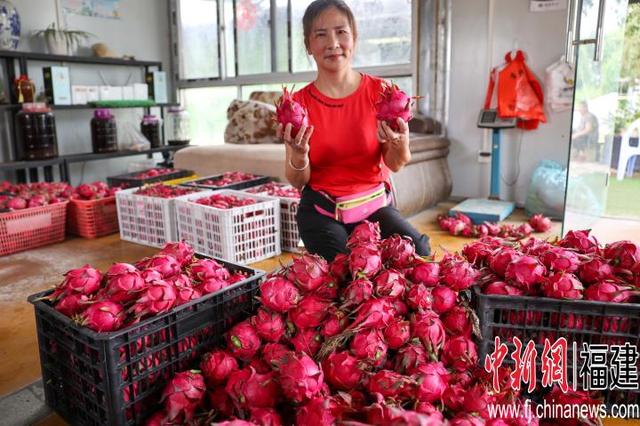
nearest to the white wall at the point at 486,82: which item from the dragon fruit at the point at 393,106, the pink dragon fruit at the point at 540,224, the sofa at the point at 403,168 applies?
the sofa at the point at 403,168

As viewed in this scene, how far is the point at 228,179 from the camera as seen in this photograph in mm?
3617

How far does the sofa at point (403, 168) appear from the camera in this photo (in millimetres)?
3777

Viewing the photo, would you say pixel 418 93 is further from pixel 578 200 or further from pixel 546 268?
pixel 546 268

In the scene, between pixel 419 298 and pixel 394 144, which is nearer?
pixel 419 298

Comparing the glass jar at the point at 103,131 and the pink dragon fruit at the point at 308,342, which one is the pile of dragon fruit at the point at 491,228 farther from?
the glass jar at the point at 103,131

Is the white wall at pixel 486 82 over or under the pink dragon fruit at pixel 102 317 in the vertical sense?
over

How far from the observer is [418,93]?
4.64 metres

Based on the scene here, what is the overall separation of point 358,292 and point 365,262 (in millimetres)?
74

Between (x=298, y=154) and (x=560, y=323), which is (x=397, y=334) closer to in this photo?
(x=560, y=323)

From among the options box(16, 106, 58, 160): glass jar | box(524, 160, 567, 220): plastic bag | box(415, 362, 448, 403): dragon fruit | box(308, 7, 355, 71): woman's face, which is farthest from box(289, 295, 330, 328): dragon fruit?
box(16, 106, 58, 160): glass jar

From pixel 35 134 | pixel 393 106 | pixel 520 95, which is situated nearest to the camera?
pixel 393 106

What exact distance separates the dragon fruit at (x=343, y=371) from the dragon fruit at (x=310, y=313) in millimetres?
88

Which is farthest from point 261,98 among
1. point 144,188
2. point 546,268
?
point 546,268

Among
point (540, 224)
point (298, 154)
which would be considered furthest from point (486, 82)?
point (298, 154)
